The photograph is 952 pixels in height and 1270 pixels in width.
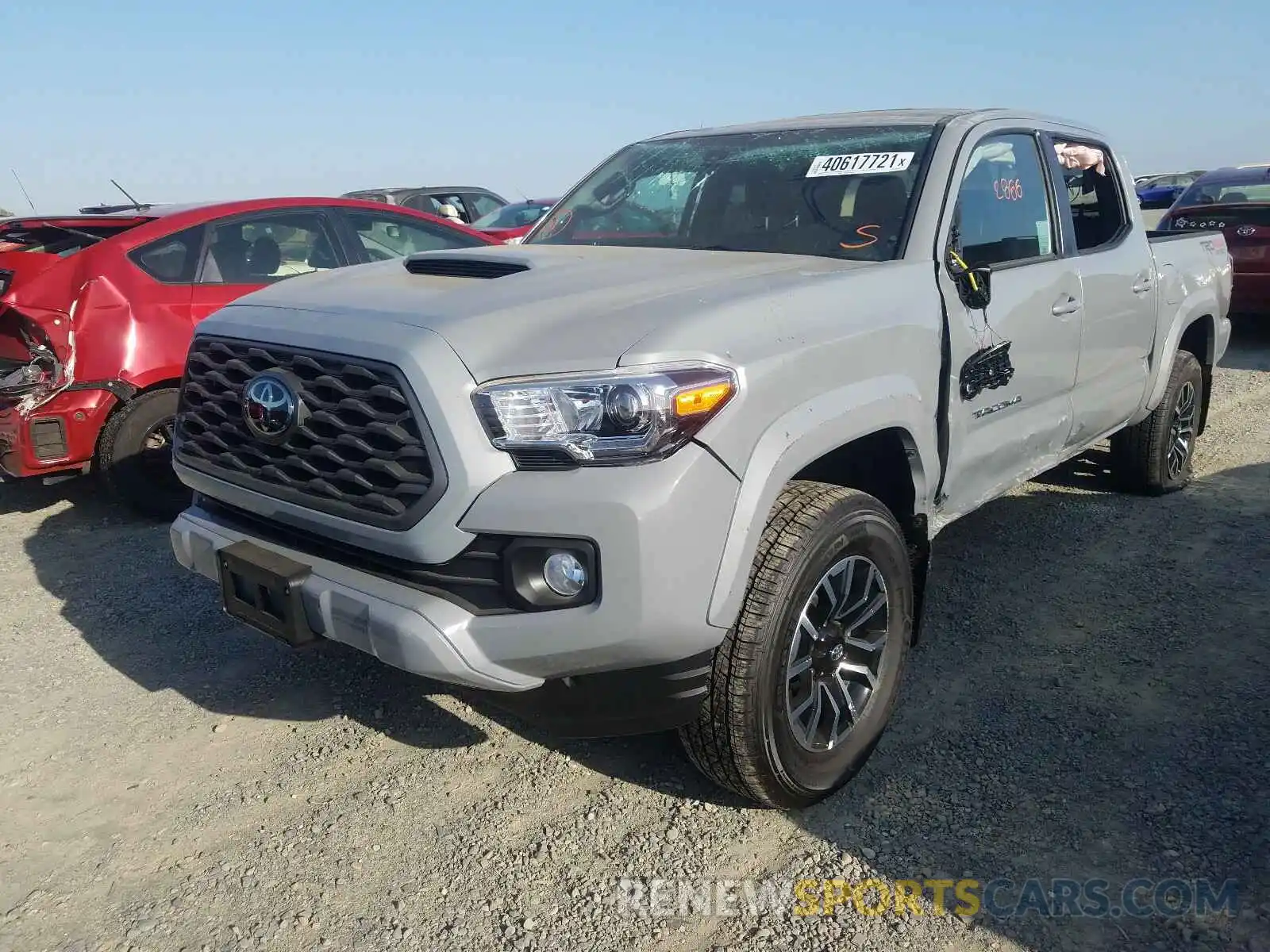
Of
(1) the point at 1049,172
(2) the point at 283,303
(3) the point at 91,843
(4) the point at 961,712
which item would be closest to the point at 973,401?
(4) the point at 961,712

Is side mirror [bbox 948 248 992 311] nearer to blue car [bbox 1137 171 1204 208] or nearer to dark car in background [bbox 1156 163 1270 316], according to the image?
dark car in background [bbox 1156 163 1270 316]

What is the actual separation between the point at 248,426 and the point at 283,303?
38 cm

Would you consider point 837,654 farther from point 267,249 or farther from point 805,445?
point 267,249

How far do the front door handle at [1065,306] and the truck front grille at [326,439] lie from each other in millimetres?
2543

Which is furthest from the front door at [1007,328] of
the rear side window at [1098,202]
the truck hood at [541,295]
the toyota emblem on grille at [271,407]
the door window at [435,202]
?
the door window at [435,202]

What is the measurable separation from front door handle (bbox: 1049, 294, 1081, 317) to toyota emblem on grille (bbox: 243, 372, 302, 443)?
271cm

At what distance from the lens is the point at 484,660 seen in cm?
234

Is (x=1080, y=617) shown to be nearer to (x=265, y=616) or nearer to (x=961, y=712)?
(x=961, y=712)

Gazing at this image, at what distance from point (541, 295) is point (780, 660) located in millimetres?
1125

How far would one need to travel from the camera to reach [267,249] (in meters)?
5.78

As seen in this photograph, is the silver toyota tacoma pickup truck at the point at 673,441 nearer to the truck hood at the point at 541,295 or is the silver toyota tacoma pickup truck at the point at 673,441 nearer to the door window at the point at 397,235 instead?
the truck hood at the point at 541,295

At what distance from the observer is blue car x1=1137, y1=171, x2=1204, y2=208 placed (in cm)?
2305

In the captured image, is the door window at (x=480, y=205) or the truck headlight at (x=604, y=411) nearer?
the truck headlight at (x=604, y=411)

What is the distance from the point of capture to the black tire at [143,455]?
5.03 metres
